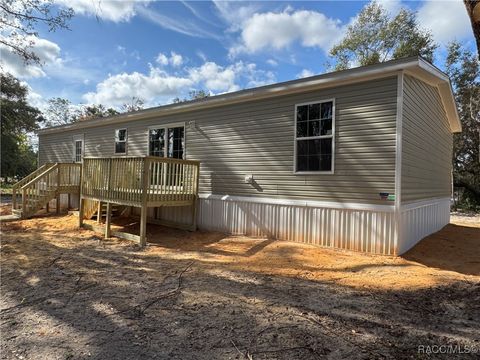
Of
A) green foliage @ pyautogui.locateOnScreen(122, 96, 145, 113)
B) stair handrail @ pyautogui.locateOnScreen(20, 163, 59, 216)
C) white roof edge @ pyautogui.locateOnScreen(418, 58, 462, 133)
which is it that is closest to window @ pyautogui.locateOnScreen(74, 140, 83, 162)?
stair handrail @ pyautogui.locateOnScreen(20, 163, 59, 216)

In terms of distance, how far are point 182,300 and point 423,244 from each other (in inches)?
230

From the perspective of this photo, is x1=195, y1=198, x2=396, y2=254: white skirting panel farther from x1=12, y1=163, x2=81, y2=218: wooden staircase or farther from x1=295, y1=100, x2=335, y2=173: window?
x1=12, y1=163, x2=81, y2=218: wooden staircase

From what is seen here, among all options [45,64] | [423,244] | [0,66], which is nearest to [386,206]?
[423,244]

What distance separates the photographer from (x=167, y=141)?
9.96 meters

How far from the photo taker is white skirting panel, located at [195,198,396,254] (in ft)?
20.0

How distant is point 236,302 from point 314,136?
167 inches

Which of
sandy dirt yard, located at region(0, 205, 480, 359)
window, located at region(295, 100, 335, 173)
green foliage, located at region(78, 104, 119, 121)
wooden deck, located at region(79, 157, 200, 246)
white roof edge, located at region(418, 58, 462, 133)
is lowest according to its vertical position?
sandy dirt yard, located at region(0, 205, 480, 359)

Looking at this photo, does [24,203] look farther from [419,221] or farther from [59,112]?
[59,112]

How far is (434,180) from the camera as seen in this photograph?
29.7ft

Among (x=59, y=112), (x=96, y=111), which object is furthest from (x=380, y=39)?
(x=59, y=112)

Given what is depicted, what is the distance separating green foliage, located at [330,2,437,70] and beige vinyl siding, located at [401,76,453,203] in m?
13.9

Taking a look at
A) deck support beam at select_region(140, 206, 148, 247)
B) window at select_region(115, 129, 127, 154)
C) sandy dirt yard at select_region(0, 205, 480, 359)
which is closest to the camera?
sandy dirt yard at select_region(0, 205, 480, 359)

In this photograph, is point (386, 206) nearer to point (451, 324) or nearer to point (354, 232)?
point (354, 232)

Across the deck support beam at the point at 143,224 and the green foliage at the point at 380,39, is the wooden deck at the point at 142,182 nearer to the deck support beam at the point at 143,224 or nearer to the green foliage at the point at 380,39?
A: the deck support beam at the point at 143,224
